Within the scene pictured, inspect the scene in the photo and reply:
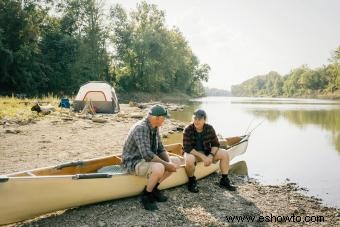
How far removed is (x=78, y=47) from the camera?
43312 mm

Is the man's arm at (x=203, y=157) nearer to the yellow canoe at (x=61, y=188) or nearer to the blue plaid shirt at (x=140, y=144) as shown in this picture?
the yellow canoe at (x=61, y=188)

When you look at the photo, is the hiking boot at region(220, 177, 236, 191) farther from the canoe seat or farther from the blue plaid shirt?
the canoe seat

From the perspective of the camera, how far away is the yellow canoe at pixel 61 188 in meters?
5.01

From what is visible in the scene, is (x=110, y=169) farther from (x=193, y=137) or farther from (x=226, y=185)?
(x=226, y=185)

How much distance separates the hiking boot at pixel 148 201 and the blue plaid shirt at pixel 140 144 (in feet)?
1.77

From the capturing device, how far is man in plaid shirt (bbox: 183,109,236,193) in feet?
24.4


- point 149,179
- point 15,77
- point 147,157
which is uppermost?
point 15,77

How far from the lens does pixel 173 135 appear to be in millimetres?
15977

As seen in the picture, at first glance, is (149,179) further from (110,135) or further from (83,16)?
(83,16)

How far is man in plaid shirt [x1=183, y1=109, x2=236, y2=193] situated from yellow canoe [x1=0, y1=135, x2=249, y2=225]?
0.30 m

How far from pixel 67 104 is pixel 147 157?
18103 mm

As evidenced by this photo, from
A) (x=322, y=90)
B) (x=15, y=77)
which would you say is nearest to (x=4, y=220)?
(x=15, y=77)

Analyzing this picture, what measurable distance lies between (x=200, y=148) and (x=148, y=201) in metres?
1.95

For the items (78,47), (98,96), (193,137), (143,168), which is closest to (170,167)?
(143,168)
